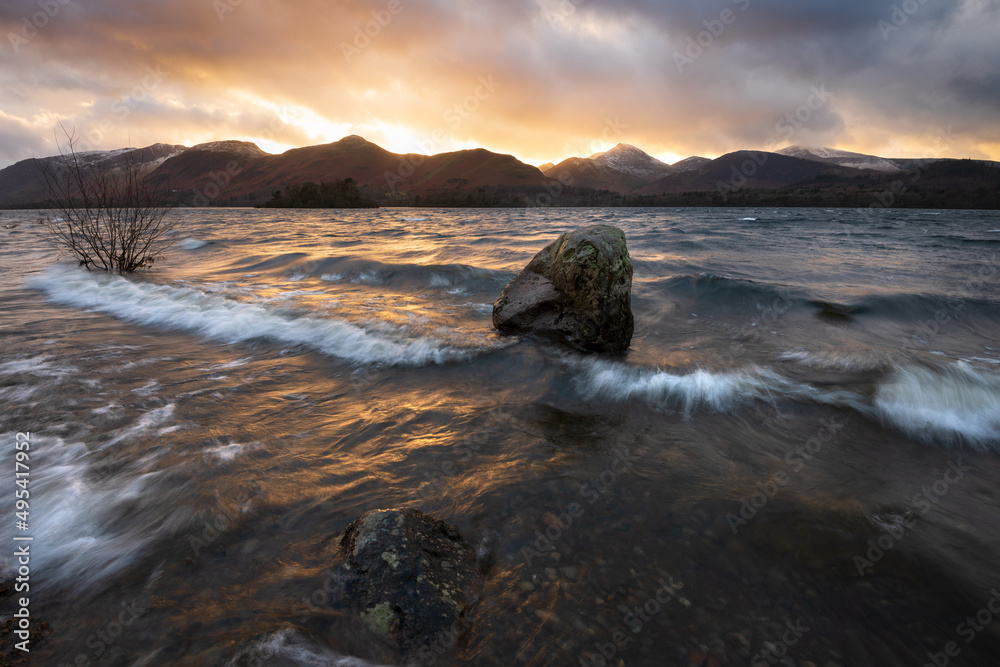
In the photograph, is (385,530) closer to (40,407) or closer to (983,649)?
(983,649)

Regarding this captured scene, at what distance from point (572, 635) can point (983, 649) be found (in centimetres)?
191

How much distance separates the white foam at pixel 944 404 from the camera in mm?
3709

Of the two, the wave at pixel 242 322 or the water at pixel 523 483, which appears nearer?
the water at pixel 523 483

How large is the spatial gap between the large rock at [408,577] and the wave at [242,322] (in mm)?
3081

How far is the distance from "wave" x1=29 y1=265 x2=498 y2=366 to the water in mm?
72

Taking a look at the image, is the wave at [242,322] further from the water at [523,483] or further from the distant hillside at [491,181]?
the distant hillside at [491,181]

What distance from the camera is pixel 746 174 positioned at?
161250mm

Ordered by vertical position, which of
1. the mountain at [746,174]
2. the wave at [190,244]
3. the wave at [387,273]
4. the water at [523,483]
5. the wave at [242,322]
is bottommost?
the water at [523,483]

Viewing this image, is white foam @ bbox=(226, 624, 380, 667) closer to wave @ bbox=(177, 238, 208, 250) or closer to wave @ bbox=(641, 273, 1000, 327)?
wave @ bbox=(641, 273, 1000, 327)

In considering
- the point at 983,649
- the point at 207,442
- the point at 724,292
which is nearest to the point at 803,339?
the point at 724,292

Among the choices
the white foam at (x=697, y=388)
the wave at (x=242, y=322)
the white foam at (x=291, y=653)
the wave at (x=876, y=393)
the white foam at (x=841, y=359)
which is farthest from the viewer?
the wave at (x=242, y=322)

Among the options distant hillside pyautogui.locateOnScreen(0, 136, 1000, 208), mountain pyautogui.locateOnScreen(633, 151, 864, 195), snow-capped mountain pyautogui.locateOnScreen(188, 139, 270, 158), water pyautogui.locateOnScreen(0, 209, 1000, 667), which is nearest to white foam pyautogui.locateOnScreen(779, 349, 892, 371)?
water pyautogui.locateOnScreen(0, 209, 1000, 667)

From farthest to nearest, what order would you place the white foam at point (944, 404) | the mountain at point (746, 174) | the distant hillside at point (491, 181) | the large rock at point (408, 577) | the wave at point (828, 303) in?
the mountain at point (746, 174), the distant hillside at point (491, 181), the wave at point (828, 303), the white foam at point (944, 404), the large rock at point (408, 577)

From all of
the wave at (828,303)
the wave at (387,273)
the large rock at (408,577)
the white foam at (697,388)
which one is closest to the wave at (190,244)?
the wave at (387,273)
